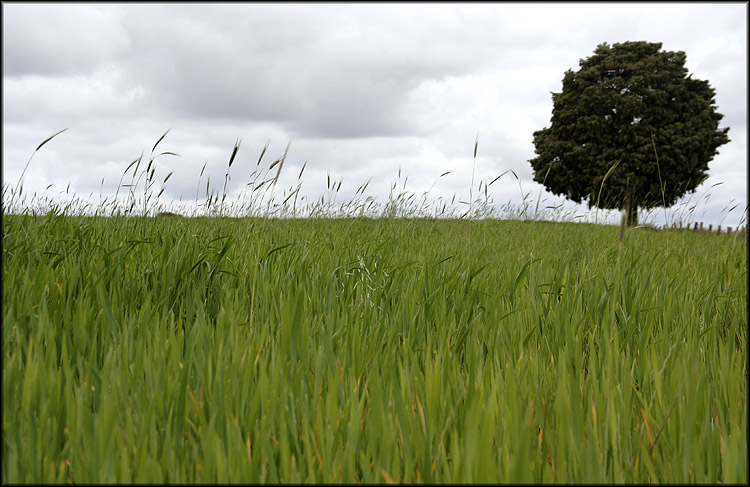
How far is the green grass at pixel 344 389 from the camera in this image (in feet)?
3.67

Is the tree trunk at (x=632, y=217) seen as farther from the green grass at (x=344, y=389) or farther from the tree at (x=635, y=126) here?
the tree at (x=635, y=126)

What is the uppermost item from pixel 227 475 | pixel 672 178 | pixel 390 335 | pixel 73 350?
pixel 672 178

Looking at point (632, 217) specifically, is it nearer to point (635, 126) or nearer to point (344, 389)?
point (344, 389)

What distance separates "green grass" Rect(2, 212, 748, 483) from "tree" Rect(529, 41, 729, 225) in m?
24.3

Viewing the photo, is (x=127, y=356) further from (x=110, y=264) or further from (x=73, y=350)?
(x=110, y=264)

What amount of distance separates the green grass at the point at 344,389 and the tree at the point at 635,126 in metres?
24.3

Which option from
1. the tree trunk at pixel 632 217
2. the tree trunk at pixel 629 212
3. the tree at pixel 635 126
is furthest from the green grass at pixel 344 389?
the tree at pixel 635 126

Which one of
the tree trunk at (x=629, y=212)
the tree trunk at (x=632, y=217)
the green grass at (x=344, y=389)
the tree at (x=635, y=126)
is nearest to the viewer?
the green grass at (x=344, y=389)

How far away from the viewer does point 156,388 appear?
1.30 m

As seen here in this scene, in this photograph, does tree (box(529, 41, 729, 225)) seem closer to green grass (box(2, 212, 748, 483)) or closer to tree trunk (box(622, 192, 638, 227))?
tree trunk (box(622, 192, 638, 227))

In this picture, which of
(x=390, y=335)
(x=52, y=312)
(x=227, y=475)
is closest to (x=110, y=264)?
(x=52, y=312)

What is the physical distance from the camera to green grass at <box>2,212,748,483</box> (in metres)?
1.12

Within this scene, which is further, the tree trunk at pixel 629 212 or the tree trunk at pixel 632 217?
the tree trunk at pixel 632 217

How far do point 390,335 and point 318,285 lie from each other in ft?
2.35
